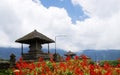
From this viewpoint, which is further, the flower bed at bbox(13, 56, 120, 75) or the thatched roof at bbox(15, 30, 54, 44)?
the thatched roof at bbox(15, 30, 54, 44)

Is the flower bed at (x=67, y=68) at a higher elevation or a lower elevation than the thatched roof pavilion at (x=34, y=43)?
lower

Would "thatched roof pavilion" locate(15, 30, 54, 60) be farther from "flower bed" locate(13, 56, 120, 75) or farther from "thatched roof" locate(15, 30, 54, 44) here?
"flower bed" locate(13, 56, 120, 75)

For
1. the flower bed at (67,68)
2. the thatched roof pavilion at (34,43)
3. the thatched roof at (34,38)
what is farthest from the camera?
the thatched roof at (34,38)

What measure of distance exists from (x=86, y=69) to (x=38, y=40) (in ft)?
153

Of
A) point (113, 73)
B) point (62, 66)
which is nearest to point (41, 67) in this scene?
point (62, 66)

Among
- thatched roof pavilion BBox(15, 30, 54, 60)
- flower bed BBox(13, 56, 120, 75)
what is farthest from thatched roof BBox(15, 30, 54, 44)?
flower bed BBox(13, 56, 120, 75)

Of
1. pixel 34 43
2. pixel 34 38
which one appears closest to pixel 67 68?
pixel 34 38

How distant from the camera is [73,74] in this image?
1141cm

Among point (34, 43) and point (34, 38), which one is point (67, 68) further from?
point (34, 43)

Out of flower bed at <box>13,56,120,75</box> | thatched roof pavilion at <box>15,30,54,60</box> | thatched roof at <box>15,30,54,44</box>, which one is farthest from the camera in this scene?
thatched roof at <box>15,30,54,44</box>

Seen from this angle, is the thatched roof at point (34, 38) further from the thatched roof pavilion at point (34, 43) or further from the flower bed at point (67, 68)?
the flower bed at point (67, 68)

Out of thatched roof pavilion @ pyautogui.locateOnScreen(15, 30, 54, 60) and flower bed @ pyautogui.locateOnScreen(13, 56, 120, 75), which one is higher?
thatched roof pavilion @ pyautogui.locateOnScreen(15, 30, 54, 60)

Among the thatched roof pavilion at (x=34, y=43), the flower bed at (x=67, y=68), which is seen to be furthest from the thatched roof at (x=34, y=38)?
the flower bed at (x=67, y=68)

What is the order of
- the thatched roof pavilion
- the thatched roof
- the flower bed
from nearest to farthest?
the flower bed < the thatched roof pavilion < the thatched roof
